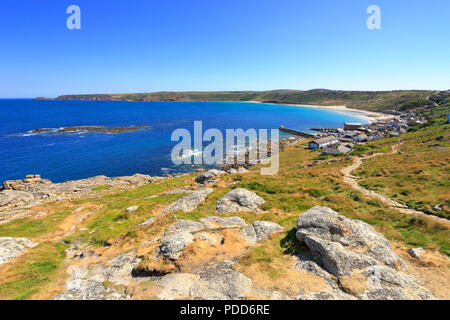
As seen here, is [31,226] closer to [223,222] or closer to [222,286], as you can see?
[223,222]

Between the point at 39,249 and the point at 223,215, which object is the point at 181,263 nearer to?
the point at 223,215

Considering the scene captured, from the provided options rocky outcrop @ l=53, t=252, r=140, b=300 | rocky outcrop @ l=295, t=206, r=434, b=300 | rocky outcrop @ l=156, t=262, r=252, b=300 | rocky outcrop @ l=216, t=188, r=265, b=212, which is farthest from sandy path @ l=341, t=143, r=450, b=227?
rocky outcrop @ l=53, t=252, r=140, b=300

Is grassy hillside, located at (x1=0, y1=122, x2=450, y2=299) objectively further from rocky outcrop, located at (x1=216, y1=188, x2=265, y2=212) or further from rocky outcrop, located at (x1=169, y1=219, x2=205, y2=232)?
rocky outcrop, located at (x1=169, y1=219, x2=205, y2=232)

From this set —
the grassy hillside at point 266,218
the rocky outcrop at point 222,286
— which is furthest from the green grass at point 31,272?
the rocky outcrop at point 222,286

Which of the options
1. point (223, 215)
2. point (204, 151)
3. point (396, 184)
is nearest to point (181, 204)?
point (223, 215)

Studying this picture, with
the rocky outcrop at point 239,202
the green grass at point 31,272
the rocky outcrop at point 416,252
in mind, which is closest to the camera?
the green grass at point 31,272

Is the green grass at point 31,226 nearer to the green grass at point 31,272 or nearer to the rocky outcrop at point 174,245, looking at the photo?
the green grass at point 31,272
